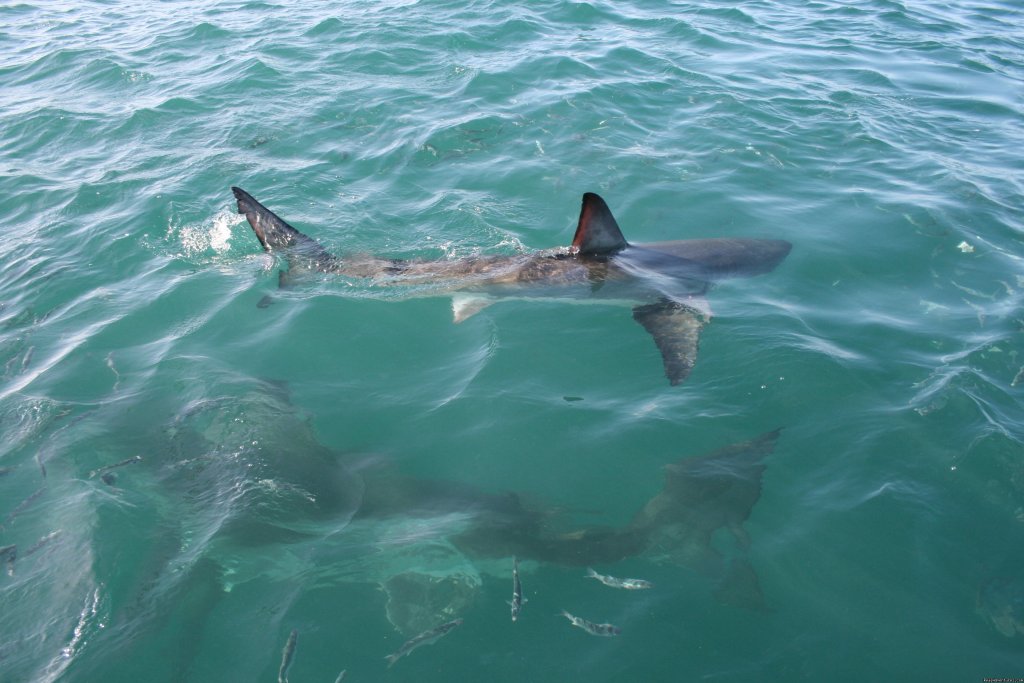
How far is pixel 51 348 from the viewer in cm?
870

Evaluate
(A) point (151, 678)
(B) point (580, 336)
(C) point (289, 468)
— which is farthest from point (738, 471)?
(A) point (151, 678)

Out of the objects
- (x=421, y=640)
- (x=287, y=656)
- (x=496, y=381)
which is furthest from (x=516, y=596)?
(x=496, y=381)

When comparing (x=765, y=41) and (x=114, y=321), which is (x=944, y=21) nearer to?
(x=765, y=41)

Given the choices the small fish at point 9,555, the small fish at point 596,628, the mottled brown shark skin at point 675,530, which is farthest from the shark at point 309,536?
the small fish at point 596,628

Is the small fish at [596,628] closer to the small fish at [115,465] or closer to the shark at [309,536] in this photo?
the shark at [309,536]

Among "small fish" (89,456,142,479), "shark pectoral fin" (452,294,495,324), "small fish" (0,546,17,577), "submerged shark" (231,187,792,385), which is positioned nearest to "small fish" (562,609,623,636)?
"submerged shark" (231,187,792,385)

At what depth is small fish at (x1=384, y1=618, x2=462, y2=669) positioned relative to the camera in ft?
17.0

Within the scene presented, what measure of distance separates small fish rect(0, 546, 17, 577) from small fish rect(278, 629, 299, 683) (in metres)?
2.64

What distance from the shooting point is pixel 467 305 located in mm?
8969

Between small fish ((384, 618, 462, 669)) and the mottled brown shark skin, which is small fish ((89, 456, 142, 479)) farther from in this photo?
small fish ((384, 618, 462, 669))

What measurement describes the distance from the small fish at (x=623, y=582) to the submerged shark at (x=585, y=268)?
11.3 ft

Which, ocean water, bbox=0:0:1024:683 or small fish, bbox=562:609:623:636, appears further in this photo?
ocean water, bbox=0:0:1024:683

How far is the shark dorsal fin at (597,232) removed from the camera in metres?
8.55

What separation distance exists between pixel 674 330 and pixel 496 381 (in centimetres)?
221
